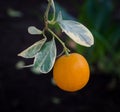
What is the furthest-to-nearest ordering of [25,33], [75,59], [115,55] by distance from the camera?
[25,33] < [115,55] < [75,59]

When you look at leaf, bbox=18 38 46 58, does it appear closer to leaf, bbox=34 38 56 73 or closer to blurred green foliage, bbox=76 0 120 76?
leaf, bbox=34 38 56 73

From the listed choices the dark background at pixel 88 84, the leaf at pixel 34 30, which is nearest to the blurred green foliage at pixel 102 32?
the dark background at pixel 88 84

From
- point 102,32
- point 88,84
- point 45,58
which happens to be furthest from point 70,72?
point 88,84

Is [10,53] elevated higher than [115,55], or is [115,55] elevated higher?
[115,55]

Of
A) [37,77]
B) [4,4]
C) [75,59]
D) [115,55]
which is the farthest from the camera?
[4,4]

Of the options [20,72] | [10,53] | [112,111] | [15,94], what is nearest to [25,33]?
[10,53]

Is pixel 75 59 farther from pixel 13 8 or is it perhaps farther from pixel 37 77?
pixel 13 8
